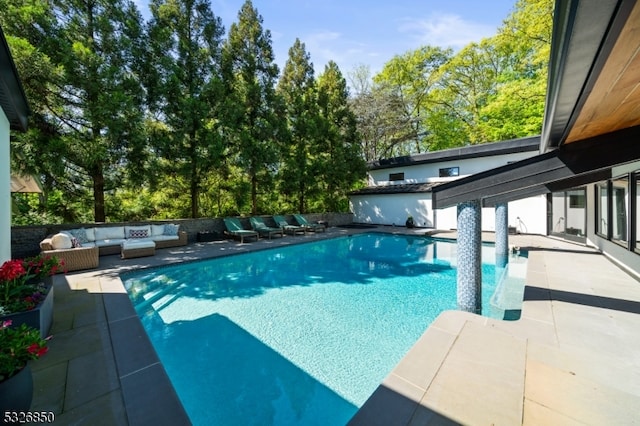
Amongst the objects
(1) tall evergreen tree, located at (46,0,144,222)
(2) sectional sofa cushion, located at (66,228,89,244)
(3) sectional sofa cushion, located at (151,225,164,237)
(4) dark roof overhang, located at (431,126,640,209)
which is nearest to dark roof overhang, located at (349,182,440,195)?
(4) dark roof overhang, located at (431,126,640,209)

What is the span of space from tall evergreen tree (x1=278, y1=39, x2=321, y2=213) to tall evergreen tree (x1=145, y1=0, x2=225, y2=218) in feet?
14.8

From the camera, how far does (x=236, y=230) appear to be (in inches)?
479

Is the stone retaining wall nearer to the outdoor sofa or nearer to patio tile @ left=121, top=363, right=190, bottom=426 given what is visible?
the outdoor sofa

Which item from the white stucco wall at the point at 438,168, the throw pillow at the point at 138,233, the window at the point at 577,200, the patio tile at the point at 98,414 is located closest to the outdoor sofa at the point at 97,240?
the throw pillow at the point at 138,233

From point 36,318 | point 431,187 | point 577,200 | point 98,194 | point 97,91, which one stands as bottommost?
point 36,318

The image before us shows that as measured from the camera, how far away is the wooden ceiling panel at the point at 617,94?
158 cm

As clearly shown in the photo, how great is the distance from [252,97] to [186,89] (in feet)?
10.5

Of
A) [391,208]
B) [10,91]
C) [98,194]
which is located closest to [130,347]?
[10,91]

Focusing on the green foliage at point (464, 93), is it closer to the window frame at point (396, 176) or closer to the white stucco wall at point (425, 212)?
the window frame at point (396, 176)

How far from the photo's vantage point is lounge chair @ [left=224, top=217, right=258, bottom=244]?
1164 centimetres

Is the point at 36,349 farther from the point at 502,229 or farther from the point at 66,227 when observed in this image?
the point at 502,229

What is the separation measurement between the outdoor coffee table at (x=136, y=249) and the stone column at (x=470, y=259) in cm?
881

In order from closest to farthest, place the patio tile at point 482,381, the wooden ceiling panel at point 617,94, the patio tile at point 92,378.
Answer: the wooden ceiling panel at point 617,94 → the patio tile at point 482,381 → the patio tile at point 92,378

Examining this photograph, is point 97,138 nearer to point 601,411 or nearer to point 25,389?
point 25,389
